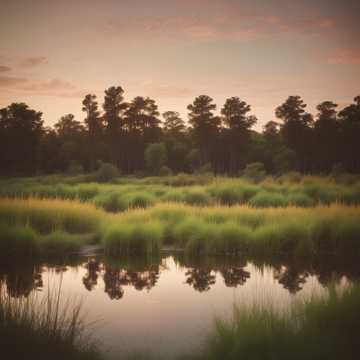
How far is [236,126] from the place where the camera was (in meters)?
57.4

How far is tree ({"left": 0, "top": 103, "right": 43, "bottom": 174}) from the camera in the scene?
1959 inches

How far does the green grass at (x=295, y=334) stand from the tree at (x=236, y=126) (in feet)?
171

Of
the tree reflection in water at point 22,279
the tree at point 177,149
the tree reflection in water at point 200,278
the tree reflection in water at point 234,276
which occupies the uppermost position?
the tree at point 177,149

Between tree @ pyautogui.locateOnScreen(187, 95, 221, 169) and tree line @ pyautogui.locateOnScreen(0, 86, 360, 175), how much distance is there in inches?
0.6

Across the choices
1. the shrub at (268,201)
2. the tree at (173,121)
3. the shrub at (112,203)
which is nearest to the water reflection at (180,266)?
the shrub at (268,201)

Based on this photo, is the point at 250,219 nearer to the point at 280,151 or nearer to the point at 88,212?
the point at 88,212

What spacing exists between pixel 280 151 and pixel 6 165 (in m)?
40.3

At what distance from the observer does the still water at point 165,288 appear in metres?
5.28

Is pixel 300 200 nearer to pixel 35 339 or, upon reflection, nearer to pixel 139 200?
pixel 139 200

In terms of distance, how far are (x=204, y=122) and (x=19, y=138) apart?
92.0 ft

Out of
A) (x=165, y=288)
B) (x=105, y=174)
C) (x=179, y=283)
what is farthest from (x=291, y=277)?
(x=105, y=174)


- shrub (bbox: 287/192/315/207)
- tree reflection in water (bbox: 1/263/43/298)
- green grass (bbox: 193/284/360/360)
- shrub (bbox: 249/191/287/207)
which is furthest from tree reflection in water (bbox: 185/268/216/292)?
shrub (bbox: 287/192/315/207)

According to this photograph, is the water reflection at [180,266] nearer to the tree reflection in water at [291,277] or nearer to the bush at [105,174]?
the tree reflection in water at [291,277]

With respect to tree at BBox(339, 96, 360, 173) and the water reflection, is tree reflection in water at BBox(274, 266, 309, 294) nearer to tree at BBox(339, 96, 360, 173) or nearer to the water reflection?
the water reflection
